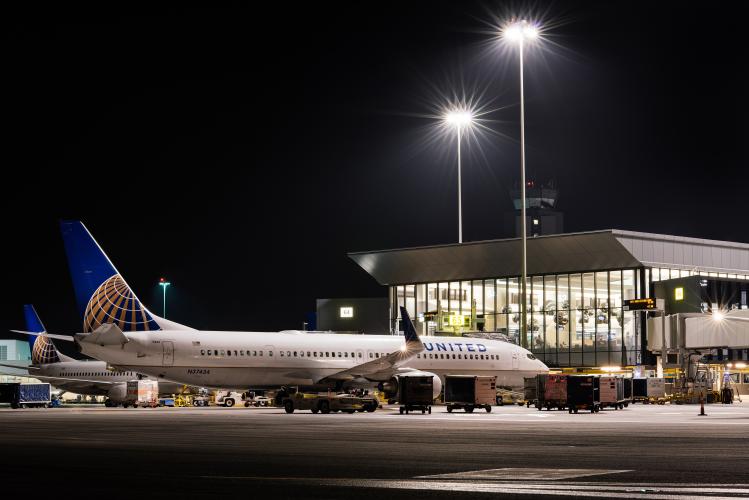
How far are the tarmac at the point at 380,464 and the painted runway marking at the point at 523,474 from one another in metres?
0.01

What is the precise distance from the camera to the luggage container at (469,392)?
51.2 m

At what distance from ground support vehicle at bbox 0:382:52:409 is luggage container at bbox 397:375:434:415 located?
107 feet

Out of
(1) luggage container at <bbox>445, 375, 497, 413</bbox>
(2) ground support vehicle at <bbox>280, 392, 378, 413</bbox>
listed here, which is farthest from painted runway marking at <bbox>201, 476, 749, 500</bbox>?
(1) luggage container at <bbox>445, 375, 497, 413</bbox>

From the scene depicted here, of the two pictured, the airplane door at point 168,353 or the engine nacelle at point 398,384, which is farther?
the engine nacelle at point 398,384

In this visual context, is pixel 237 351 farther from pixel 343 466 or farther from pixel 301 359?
pixel 343 466

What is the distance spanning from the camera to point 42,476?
48.2ft

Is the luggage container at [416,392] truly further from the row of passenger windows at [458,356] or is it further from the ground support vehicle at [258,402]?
the ground support vehicle at [258,402]

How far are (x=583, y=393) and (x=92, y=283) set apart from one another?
950 inches

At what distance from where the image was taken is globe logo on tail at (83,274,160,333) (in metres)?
49.9

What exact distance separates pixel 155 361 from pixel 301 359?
25.5 ft

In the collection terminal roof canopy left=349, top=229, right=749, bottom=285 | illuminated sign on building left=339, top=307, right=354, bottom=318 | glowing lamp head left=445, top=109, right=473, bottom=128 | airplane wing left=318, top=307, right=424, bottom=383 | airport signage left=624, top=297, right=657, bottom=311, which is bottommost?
airplane wing left=318, top=307, right=424, bottom=383

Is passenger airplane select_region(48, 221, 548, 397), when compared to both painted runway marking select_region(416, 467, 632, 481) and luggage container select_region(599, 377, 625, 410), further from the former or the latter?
painted runway marking select_region(416, 467, 632, 481)

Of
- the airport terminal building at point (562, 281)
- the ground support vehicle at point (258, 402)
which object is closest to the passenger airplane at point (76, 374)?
the ground support vehicle at point (258, 402)

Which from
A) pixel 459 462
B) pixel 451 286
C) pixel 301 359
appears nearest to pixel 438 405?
pixel 301 359
